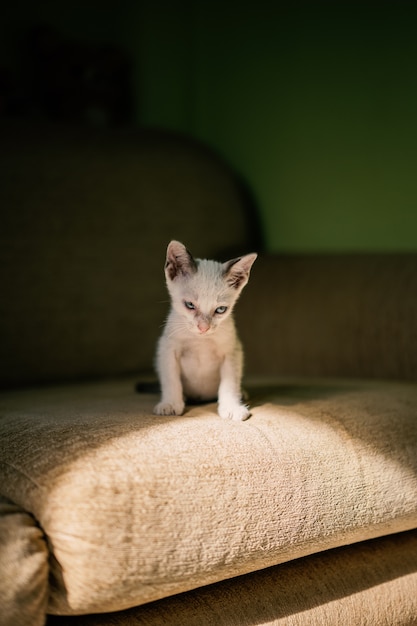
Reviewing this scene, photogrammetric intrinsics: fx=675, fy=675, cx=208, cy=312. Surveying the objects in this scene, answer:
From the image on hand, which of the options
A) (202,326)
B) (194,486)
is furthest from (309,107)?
(194,486)

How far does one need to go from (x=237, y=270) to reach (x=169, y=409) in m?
0.29

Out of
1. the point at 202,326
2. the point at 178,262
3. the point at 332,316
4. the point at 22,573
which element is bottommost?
the point at 22,573

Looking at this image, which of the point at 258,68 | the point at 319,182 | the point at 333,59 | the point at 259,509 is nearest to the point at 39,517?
the point at 259,509

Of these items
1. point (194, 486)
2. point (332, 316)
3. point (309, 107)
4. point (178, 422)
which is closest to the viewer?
point (194, 486)

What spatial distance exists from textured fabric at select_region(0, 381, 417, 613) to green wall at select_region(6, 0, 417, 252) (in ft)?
2.63

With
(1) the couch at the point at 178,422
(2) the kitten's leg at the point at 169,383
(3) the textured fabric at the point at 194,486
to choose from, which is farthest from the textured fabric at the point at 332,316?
(2) the kitten's leg at the point at 169,383

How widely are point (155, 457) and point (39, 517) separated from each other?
0.18 meters

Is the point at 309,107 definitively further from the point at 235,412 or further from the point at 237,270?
the point at 235,412

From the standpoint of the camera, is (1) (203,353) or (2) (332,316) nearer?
(1) (203,353)

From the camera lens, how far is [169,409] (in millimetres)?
1228

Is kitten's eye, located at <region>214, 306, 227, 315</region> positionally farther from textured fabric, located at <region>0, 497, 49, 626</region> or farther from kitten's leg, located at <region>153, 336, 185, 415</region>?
textured fabric, located at <region>0, 497, 49, 626</region>

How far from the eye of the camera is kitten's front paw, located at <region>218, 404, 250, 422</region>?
3.89 feet

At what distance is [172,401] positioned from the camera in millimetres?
1253

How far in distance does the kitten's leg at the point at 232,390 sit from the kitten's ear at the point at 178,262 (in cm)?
19
